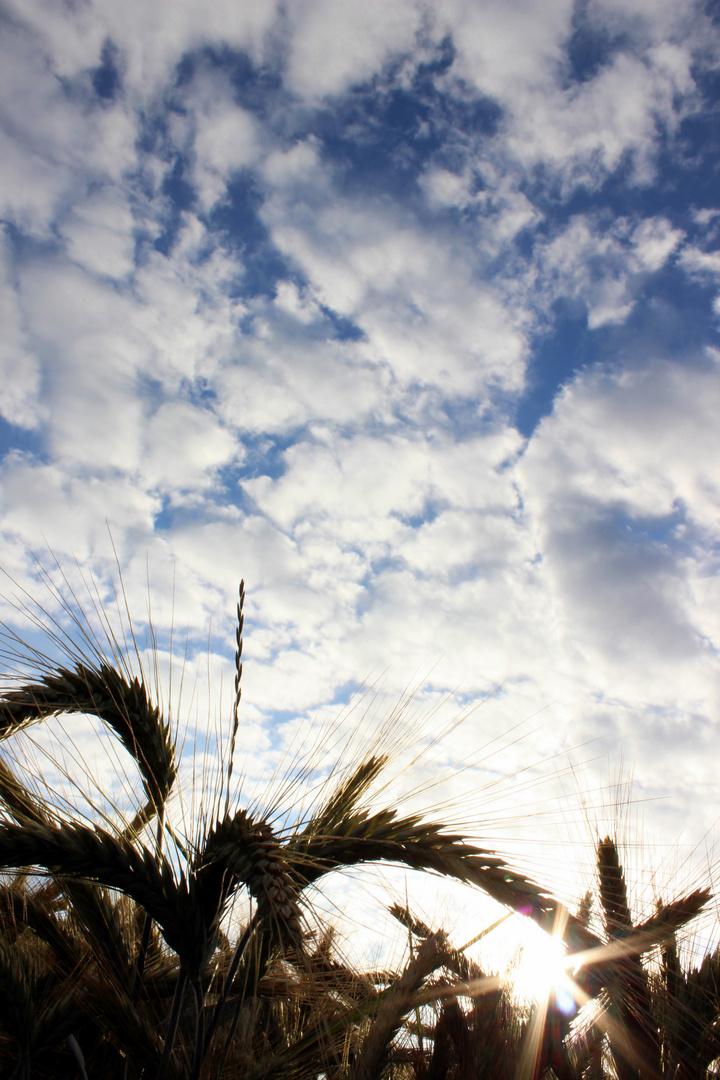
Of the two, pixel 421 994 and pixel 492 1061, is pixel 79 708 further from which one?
pixel 492 1061

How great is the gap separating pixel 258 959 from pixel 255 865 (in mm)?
300

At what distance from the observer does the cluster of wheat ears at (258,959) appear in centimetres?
205

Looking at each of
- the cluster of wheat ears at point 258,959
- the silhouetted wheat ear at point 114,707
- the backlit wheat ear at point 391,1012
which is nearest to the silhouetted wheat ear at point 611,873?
the cluster of wheat ears at point 258,959

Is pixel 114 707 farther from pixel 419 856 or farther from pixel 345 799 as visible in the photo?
pixel 419 856

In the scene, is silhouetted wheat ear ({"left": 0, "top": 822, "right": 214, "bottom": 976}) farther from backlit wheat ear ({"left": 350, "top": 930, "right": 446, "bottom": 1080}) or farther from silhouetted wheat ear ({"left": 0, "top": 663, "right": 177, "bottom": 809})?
backlit wheat ear ({"left": 350, "top": 930, "right": 446, "bottom": 1080})

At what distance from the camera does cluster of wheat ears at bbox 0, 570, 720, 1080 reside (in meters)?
2.05

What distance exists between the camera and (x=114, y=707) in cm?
300

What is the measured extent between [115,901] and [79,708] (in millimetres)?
1383

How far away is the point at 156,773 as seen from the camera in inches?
118

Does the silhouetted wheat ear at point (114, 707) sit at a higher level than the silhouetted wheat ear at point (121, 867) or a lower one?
higher

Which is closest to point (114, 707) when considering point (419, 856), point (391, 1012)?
point (419, 856)

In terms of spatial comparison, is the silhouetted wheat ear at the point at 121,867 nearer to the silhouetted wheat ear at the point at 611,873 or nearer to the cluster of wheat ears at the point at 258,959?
the cluster of wheat ears at the point at 258,959

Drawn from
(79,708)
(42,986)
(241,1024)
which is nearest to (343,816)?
(79,708)

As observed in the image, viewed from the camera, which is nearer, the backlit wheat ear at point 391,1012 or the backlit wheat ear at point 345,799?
the backlit wheat ear at point 345,799
